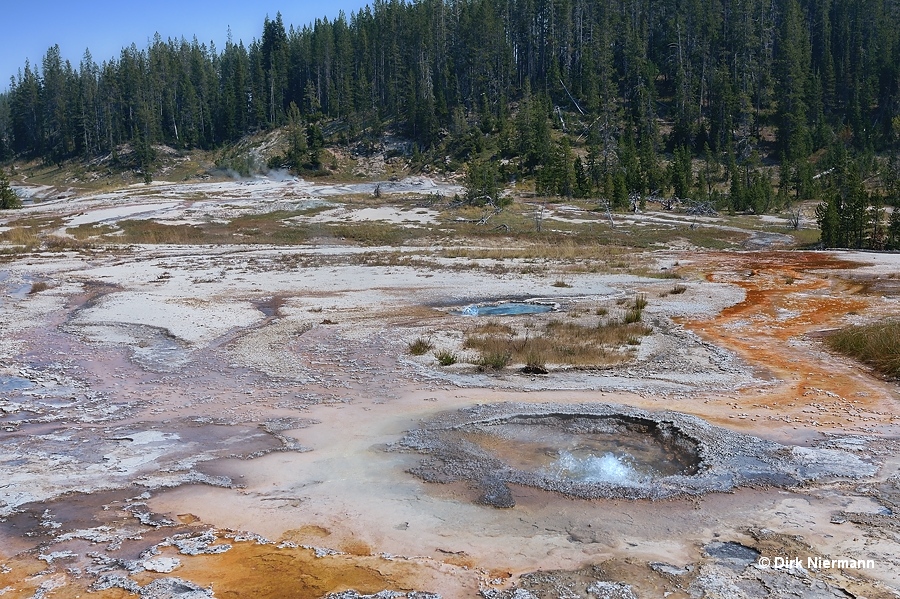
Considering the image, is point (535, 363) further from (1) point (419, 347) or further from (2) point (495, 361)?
(1) point (419, 347)

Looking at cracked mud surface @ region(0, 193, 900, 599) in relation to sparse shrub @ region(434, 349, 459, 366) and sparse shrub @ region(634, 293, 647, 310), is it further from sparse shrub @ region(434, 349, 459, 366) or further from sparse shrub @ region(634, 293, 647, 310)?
sparse shrub @ region(634, 293, 647, 310)

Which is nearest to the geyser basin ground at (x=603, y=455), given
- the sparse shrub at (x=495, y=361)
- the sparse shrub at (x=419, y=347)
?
the sparse shrub at (x=495, y=361)

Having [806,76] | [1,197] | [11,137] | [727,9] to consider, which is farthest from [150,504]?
[11,137]

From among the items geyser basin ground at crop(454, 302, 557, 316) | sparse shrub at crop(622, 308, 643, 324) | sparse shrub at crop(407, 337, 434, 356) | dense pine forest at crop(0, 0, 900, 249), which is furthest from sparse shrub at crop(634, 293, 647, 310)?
dense pine forest at crop(0, 0, 900, 249)

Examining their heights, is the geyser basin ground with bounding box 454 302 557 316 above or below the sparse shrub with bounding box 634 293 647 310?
below

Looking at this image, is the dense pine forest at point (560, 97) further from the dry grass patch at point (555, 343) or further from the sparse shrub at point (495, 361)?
the sparse shrub at point (495, 361)

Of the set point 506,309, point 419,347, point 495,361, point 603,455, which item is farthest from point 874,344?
point 506,309
